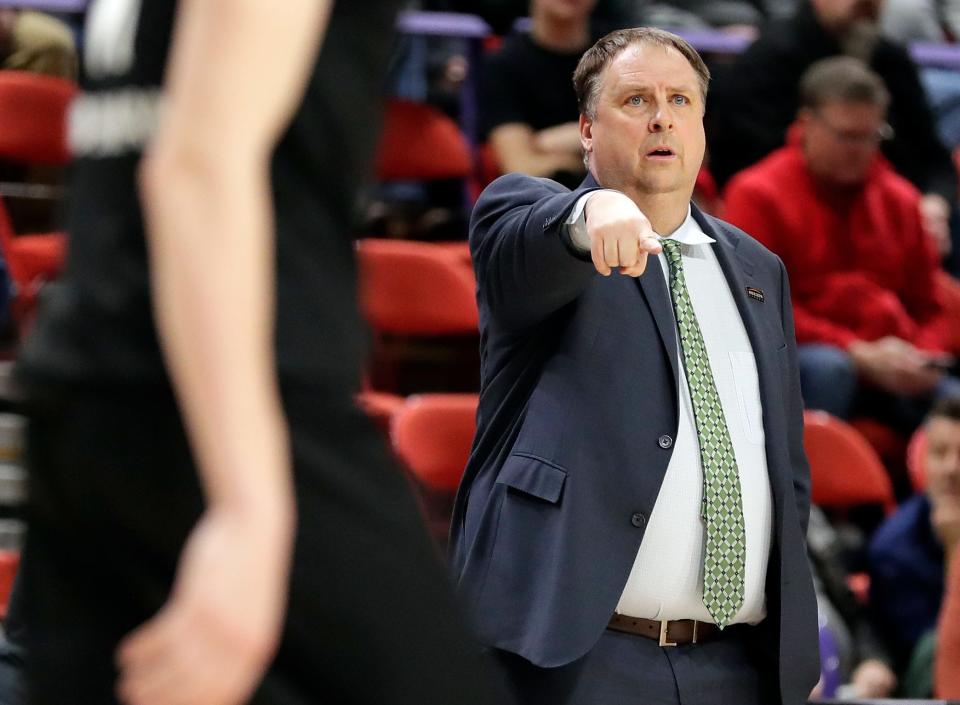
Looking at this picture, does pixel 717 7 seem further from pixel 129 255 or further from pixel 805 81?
pixel 129 255

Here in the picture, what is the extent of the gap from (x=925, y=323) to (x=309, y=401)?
4.81 m

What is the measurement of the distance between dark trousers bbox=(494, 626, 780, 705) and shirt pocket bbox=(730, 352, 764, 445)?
0.37 m

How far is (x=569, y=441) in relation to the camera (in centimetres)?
256

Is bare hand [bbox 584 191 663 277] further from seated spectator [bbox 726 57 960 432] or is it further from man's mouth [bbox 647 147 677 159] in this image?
seated spectator [bbox 726 57 960 432]

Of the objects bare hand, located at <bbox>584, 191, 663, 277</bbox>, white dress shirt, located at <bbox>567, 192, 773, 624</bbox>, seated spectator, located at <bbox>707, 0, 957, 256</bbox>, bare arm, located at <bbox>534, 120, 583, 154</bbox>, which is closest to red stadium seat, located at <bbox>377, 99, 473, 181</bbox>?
bare arm, located at <bbox>534, 120, 583, 154</bbox>

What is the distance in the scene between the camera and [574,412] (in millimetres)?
2578

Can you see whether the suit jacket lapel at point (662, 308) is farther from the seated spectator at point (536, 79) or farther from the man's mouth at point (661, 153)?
the seated spectator at point (536, 79)

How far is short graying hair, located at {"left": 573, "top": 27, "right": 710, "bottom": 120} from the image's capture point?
2.83 meters

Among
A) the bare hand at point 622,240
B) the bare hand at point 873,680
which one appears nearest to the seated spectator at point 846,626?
the bare hand at point 873,680

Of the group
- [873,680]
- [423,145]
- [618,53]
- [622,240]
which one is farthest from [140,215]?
[423,145]

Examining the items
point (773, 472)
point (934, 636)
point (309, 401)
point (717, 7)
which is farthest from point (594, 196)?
point (717, 7)

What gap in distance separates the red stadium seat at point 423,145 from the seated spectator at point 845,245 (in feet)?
3.51

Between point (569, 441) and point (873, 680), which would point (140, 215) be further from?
point (873, 680)

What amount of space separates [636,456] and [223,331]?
162cm
